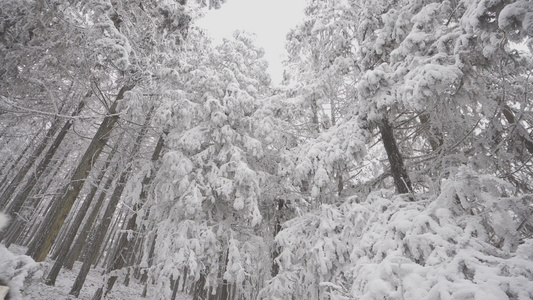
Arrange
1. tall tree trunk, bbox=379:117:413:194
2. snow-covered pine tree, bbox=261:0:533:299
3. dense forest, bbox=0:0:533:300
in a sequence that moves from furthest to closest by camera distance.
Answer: tall tree trunk, bbox=379:117:413:194 → dense forest, bbox=0:0:533:300 → snow-covered pine tree, bbox=261:0:533:299

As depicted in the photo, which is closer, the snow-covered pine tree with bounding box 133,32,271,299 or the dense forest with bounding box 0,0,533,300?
the dense forest with bounding box 0,0,533,300

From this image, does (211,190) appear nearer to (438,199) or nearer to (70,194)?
(70,194)

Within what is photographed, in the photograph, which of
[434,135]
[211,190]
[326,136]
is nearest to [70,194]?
[211,190]

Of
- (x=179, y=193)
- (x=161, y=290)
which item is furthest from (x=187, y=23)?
(x=161, y=290)

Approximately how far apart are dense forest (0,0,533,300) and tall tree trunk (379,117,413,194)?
0.03 meters

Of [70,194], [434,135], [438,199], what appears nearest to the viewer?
[438,199]

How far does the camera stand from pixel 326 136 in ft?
19.0

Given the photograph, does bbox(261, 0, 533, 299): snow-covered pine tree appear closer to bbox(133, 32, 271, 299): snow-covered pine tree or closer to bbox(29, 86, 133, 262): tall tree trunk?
bbox(133, 32, 271, 299): snow-covered pine tree

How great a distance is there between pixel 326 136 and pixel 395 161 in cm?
155

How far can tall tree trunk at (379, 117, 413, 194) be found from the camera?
16.8 ft

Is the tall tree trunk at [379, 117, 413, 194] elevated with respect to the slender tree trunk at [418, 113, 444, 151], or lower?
lower

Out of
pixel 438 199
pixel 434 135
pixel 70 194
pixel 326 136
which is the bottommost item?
pixel 438 199

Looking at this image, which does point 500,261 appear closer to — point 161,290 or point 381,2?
point 381,2

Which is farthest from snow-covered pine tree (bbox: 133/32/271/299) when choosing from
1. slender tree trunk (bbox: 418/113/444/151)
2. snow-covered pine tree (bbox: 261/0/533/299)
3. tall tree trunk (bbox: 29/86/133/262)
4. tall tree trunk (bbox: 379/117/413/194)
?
slender tree trunk (bbox: 418/113/444/151)
